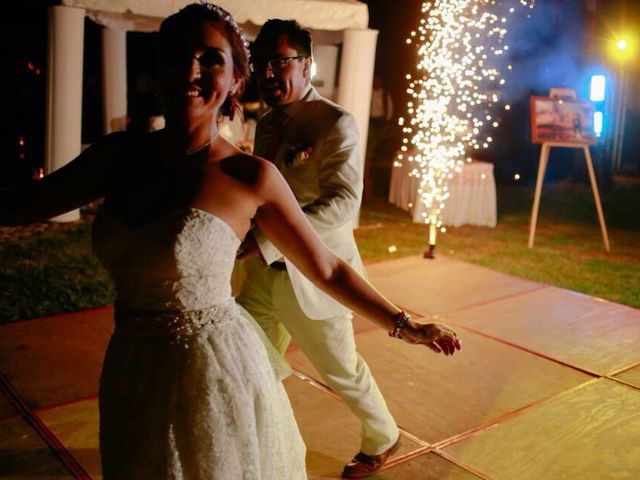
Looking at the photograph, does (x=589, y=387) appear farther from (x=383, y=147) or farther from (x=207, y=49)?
(x=383, y=147)

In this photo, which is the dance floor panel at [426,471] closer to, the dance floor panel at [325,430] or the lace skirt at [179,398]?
the dance floor panel at [325,430]

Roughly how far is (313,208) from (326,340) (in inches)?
24.4

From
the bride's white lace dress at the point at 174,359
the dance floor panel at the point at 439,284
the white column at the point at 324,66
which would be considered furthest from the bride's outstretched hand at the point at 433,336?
the white column at the point at 324,66

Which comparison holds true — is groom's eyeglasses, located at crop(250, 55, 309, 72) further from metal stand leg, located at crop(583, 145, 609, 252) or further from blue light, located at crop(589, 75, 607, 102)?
blue light, located at crop(589, 75, 607, 102)

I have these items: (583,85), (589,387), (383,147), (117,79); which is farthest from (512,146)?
(589,387)

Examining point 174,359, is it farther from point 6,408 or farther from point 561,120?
point 561,120

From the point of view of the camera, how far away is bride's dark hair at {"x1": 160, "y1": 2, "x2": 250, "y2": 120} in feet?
6.10

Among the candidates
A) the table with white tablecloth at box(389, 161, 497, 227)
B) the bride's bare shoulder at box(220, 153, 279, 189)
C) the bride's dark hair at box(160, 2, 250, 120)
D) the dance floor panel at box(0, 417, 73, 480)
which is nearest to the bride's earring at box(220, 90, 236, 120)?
the bride's dark hair at box(160, 2, 250, 120)

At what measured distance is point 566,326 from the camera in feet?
19.0

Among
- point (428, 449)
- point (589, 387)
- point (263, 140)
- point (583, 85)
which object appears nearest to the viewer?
point (263, 140)

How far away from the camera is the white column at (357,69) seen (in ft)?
30.0

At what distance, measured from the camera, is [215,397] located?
180 centimetres

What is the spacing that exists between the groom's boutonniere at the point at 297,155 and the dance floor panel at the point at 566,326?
9.58 ft

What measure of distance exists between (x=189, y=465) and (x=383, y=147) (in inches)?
610
